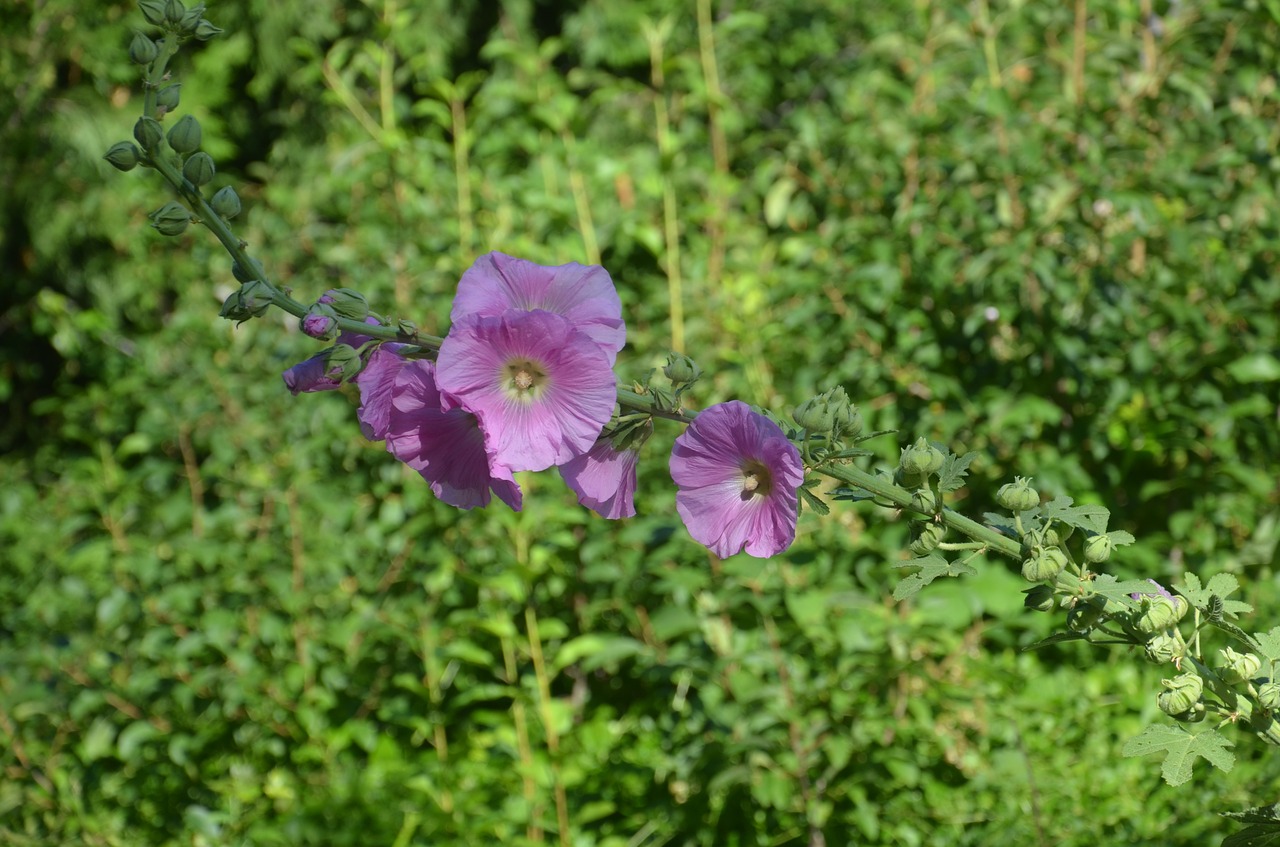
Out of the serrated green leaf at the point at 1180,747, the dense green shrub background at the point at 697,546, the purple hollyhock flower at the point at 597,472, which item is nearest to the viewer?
the serrated green leaf at the point at 1180,747

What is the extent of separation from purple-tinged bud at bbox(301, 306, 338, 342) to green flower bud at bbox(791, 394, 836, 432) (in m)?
0.36

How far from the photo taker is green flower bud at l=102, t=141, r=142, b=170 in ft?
2.79

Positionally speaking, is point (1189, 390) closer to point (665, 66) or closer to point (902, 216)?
point (902, 216)

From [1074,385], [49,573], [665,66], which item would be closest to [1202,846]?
[1074,385]

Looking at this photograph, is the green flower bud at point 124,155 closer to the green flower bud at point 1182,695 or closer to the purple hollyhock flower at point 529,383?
the purple hollyhock flower at point 529,383

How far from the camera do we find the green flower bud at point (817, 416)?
0.85 m

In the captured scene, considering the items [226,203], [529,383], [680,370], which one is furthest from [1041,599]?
[226,203]

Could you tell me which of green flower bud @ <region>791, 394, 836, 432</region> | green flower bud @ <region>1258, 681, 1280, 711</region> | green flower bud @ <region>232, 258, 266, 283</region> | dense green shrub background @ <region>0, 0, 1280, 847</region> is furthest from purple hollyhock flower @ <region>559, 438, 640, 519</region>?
dense green shrub background @ <region>0, 0, 1280, 847</region>

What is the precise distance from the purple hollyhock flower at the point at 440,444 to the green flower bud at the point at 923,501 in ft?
0.98

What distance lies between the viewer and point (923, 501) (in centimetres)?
85

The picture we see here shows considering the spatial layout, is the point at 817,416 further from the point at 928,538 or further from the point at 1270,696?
the point at 1270,696

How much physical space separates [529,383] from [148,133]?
0.34 m

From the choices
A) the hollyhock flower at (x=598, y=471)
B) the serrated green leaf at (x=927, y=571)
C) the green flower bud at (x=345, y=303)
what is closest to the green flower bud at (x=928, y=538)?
the serrated green leaf at (x=927, y=571)

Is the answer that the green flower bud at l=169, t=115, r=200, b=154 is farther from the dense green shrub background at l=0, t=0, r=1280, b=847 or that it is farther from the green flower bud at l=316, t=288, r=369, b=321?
Result: the dense green shrub background at l=0, t=0, r=1280, b=847
